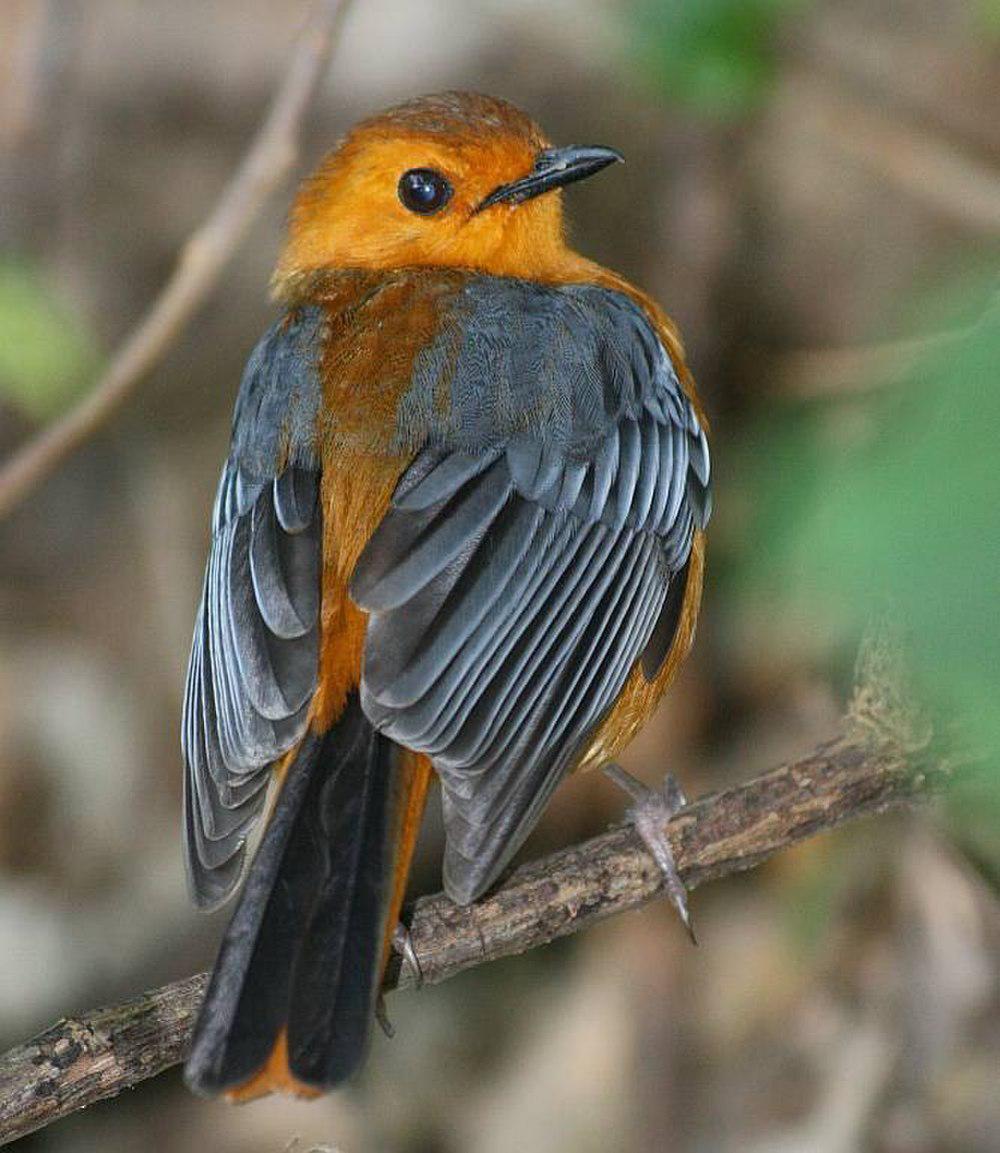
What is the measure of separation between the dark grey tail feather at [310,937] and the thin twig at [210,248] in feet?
5.68

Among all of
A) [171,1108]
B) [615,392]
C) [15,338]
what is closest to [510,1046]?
[171,1108]

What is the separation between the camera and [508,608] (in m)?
3.58

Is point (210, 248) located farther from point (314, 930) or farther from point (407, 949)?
point (314, 930)

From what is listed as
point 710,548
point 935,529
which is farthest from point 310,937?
point 710,548

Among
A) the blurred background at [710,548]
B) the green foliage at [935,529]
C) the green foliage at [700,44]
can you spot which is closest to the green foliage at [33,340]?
the blurred background at [710,548]

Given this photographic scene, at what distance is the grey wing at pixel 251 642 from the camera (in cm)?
342

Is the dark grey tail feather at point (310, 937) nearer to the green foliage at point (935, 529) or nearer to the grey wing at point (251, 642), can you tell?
the grey wing at point (251, 642)

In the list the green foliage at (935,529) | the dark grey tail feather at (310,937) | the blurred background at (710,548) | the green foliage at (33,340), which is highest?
the green foliage at (935,529)

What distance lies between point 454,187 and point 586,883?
86.0 inches

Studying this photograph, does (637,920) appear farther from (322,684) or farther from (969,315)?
(969,315)

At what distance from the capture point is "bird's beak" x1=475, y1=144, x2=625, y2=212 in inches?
183

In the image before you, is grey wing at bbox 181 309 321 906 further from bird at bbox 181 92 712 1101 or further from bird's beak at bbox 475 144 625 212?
bird's beak at bbox 475 144 625 212

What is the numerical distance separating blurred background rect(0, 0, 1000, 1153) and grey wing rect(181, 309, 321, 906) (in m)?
0.65

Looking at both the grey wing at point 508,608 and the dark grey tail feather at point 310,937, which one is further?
the grey wing at point 508,608
